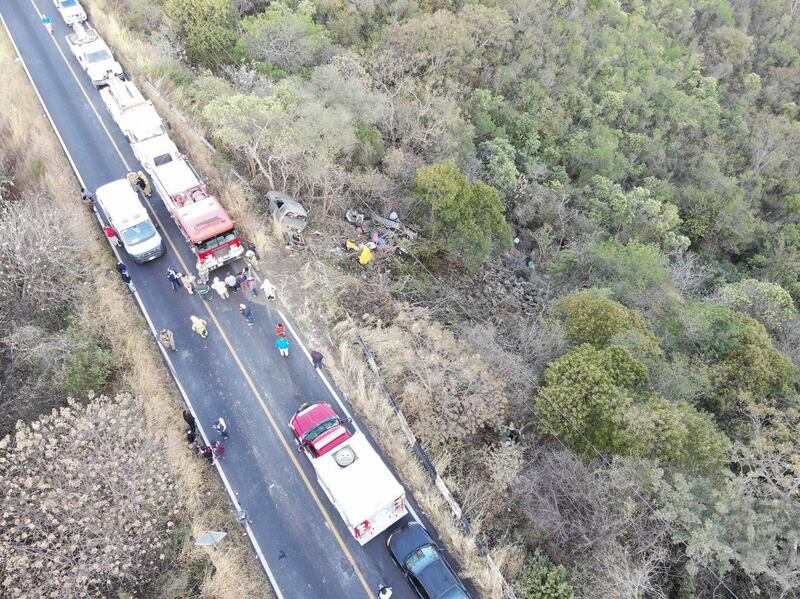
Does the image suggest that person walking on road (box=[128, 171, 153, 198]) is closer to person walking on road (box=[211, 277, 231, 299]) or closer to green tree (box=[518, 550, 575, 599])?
person walking on road (box=[211, 277, 231, 299])

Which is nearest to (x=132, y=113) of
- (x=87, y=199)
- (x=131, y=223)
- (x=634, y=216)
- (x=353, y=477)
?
(x=87, y=199)

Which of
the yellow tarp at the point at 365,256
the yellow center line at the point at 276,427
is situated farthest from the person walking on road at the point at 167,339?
the yellow tarp at the point at 365,256

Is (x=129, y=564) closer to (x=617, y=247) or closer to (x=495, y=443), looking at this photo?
(x=495, y=443)

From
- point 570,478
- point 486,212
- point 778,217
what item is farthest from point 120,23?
point 778,217

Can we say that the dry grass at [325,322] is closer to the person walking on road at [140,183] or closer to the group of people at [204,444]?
the person walking on road at [140,183]

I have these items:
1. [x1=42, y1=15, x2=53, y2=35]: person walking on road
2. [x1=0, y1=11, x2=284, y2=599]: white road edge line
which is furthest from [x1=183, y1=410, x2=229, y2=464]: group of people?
[x1=42, y1=15, x2=53, y2=35]: person walking on road

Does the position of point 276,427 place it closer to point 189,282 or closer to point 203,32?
point 189,282
